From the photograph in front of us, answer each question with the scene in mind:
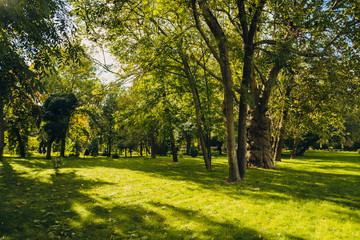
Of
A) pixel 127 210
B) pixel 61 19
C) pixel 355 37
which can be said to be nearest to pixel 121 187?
pixel 127 210

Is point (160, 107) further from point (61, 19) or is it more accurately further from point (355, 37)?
point (355, 37)

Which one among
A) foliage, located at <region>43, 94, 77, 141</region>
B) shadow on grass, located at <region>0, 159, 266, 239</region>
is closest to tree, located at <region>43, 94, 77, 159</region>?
foliage, located at <region>43, 94, 77, 141</region>

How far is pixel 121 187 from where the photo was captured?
9.50 meters

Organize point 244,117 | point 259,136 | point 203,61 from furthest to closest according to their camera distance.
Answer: point 259,136, point 203,61, point 244,117

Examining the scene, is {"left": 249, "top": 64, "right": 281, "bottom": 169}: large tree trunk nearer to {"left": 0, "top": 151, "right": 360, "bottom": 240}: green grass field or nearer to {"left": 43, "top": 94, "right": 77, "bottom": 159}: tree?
{"left": 0, "top": 151, "right": 360, "bottom": 240}: green grass field

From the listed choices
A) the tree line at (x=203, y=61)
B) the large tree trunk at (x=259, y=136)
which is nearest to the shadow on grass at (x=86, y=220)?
the tree line at (x=203, y=61)

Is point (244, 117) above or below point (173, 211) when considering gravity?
above

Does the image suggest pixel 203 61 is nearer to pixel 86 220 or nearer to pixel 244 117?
pixel 244 117

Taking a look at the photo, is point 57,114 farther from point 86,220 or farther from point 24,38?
point 86,220

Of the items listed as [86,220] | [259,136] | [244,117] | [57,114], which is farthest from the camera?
[57,114]

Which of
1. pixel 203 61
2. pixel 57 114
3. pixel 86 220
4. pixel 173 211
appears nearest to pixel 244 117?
pixel 203 61

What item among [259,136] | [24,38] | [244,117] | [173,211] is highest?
[24,38]

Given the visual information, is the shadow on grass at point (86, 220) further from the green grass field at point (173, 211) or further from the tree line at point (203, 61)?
the tree line at point (203, 61)

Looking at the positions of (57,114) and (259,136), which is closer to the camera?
(259,136)
